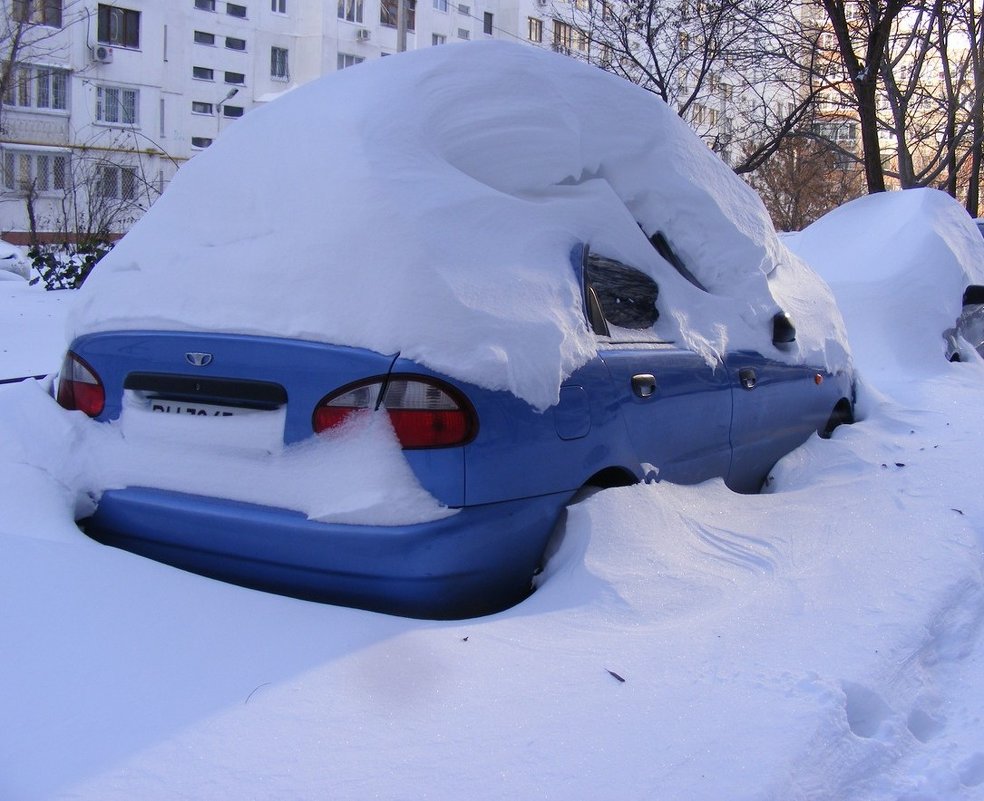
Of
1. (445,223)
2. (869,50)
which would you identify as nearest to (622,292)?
(445,223)

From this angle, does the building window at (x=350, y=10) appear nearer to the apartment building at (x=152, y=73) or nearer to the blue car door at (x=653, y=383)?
the apartment building at (x=152, y=73)

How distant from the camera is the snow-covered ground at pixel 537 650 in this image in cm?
217

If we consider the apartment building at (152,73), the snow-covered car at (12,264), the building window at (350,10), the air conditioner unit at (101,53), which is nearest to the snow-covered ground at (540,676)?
the snow-covered car at (12,264)

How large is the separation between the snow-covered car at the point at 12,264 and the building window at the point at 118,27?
24352mm

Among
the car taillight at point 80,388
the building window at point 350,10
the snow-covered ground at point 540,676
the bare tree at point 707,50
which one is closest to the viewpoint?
the snow-covered ground at point 540,676

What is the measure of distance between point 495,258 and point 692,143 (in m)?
1.84

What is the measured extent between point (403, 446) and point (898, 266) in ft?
22.2

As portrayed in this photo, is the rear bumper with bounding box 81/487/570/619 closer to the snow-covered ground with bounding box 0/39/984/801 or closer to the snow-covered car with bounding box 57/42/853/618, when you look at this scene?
the snow-covered car with bounding box 57/42/853/618

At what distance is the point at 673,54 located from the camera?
16.6 m

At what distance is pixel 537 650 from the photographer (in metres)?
2.65

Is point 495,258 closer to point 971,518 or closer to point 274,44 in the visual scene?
point 971,518

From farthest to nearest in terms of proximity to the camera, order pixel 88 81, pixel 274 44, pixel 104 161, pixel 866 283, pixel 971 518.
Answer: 1. pixel 274 44
2. pixel 88 81
3. pixel 104 161
4. pixel 866 283
5. pixel 971 518

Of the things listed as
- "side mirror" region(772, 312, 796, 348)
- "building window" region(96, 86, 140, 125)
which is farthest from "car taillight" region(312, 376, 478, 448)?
"building window" region(96, 86, 140, 125)

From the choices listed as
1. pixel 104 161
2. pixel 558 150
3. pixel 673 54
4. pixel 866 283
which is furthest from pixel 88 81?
pixel 558 150
